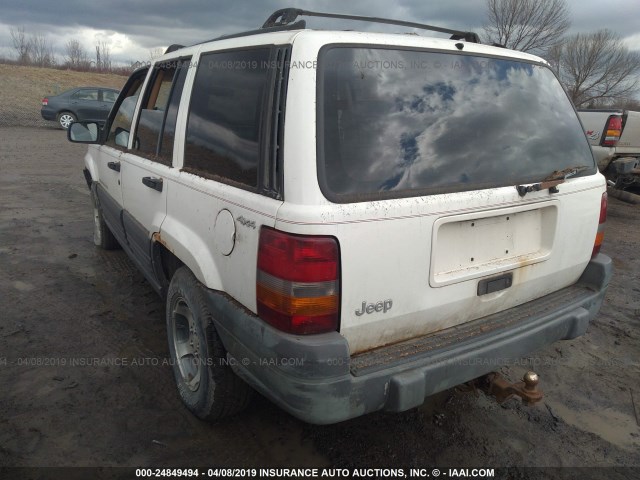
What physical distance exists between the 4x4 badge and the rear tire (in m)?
4.12

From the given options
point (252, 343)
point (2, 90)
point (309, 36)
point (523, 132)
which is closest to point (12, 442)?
point (252, 343)

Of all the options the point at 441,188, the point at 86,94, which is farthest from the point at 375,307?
the point at 86,94

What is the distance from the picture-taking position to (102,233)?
17.4 feet

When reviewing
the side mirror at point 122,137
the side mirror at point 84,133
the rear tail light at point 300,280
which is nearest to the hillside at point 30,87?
the side mirror at point 84,133

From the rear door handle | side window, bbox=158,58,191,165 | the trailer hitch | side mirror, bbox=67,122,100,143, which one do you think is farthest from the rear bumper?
side mirror, bbox=67,122,100,143

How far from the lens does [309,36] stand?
1.91 metres

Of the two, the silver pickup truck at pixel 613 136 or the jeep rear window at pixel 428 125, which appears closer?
the jeep rear window at pixel 428 125

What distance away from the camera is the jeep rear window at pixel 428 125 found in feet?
6.19

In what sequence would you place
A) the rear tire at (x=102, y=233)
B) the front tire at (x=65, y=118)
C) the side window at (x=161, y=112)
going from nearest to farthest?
1. the side window at (x=161, y=112)
2. the rear tire at (x=102, y=233)
3. the front tire at (x=65, y=118)

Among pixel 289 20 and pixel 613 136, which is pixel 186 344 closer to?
pixel 289 20

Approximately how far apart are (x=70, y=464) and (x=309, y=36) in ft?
7.49

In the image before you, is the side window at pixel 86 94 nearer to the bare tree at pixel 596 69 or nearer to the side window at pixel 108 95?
the side window at pixel 108 95

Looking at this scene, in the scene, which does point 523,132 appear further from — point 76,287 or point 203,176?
point 76,287

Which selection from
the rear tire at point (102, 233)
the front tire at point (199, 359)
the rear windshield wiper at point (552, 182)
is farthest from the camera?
the rear tire at point (102, 233)
